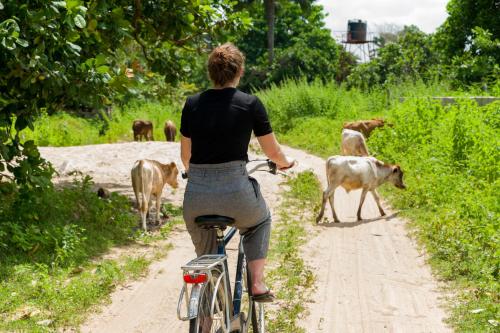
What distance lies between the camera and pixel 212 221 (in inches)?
167

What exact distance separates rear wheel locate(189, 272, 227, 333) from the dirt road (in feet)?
5.88

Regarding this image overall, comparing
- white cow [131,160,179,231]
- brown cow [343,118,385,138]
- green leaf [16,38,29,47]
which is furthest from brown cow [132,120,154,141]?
green leaf [16,38,29,47]

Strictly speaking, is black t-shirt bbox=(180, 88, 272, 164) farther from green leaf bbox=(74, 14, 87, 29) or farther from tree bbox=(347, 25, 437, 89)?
tree bbox=(347, 25, 437, 89)

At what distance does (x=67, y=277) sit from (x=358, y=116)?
18.8 metres

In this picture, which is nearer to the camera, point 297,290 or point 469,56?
point 297,290

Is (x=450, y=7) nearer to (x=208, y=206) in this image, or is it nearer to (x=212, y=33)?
(x=212, y=33)

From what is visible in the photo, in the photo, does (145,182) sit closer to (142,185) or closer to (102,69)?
(142,185)

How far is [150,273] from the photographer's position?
785 centimetres

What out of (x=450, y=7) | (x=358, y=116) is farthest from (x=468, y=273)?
(x=450, y=7)

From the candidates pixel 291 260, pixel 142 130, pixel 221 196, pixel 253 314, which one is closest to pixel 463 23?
pixel 142 130

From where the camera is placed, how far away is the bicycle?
3.81 meters

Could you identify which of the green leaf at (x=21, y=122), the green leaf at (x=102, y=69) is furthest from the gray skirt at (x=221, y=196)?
the green leaf at (x=21, y=122)

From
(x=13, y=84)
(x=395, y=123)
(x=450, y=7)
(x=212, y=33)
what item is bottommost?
(x=395, y=123)

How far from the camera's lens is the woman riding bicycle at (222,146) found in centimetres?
427
